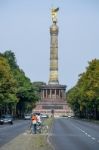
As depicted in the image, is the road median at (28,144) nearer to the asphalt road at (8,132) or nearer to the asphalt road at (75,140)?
the asphalt road at (75,140)

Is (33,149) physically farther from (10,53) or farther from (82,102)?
(10,53)

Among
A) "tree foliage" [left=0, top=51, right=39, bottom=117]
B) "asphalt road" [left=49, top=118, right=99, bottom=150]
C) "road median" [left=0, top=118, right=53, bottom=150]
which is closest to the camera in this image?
"road median" [left=0, top=118, right=53, bottom=150]

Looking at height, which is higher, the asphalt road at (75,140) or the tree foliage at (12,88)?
the tree foliage at (12,88)

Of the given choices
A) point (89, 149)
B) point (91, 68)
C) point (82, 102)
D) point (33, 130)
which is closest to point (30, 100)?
point (82, 102)

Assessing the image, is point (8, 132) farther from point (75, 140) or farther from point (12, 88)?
point (12, 88)

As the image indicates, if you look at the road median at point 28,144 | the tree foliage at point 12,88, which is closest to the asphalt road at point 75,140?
the road median at point 28,144

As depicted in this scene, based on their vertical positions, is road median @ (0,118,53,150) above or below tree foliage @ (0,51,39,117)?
below

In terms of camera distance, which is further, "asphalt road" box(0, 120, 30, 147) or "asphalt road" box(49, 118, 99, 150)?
"asphalt road" box(0, 120, 30, 147)

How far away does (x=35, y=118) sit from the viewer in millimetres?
62062

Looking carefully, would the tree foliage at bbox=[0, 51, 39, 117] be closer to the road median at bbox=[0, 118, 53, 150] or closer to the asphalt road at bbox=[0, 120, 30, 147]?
the asphalt road at bbox=[0, 120, 30, 147]

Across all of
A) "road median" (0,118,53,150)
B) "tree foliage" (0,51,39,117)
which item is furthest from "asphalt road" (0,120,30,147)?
"tree foliage" (0,51,39,117)

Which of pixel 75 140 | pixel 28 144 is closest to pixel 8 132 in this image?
pixel 75 140

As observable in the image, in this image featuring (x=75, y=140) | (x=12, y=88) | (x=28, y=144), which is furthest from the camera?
(x=12, y=88)

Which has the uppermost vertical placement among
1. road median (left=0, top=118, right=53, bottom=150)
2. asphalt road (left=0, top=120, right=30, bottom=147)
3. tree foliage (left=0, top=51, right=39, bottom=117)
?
tree foliage (left=0, top=51, right=39, bottom=117)
